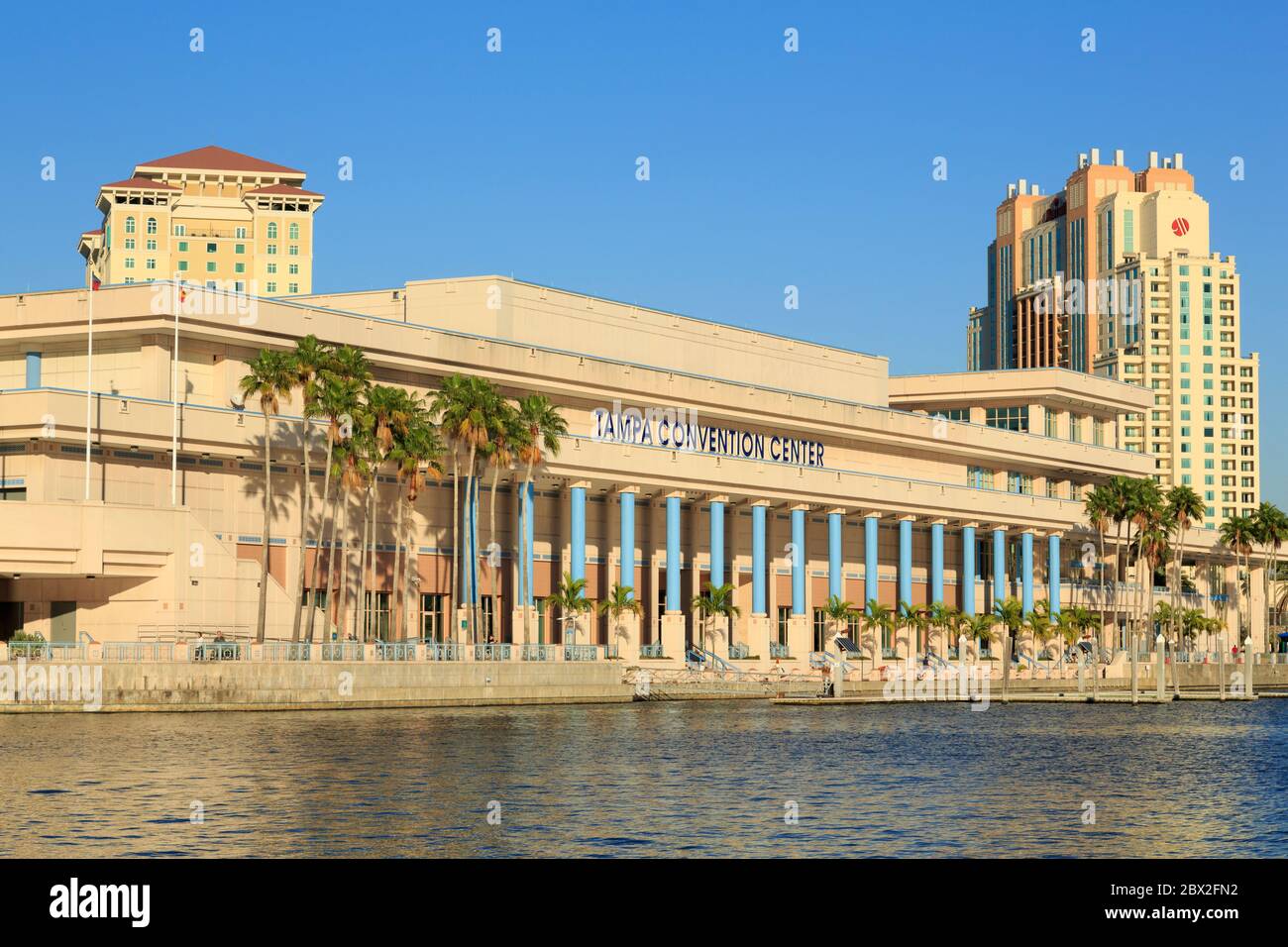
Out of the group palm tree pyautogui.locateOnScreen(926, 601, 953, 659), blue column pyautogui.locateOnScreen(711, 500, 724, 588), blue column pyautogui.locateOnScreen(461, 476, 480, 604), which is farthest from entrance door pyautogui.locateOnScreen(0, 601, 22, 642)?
palm tree pyautogui.locateOnScreen(926, 601, 953, 659)

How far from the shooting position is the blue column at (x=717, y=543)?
4569 inches

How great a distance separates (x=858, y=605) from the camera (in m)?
131

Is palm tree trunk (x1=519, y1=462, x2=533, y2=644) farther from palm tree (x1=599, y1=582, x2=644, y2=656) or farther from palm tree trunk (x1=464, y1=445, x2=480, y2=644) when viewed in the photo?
palm tree (x1=599, y1=582, x2=644, y2=656)

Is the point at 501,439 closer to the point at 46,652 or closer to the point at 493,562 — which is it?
the point at 493,562

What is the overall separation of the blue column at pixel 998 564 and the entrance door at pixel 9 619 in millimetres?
77825

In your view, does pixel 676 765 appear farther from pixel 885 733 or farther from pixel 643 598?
pixel 643 598

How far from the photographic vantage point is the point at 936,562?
13550 cm

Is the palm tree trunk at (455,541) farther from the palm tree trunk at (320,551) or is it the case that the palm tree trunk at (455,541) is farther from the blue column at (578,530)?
the blue column at (578,530)

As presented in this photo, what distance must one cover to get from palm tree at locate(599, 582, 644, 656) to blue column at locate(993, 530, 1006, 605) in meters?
41.8

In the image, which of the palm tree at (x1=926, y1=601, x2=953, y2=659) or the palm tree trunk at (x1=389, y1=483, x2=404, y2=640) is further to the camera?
the palm tree at (x1=926, y1=601, x2=953, y2=659)

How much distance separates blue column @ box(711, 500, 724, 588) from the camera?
4569 inches

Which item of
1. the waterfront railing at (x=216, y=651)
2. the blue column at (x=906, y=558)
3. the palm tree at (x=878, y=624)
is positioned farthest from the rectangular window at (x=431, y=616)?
the blue column at (x=906, y=558)
